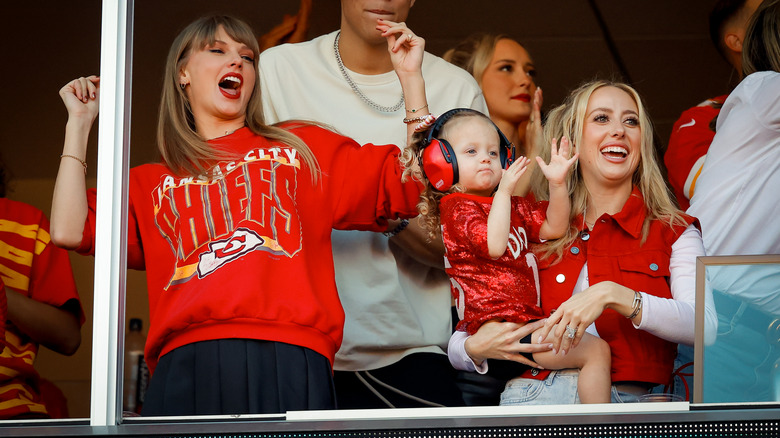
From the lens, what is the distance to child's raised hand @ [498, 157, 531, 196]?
2758 millimetres

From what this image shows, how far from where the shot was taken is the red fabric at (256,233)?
112 inches

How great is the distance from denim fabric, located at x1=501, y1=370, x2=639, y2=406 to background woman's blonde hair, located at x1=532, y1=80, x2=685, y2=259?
38 centimetres

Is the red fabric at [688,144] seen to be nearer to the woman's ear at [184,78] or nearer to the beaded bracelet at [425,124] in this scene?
the beaded bracelet at [425,124]

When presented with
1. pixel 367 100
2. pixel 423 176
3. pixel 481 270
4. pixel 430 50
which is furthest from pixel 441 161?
pixel 430 50

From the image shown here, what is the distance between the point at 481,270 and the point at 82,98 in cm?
134

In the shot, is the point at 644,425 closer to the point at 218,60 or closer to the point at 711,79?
the point at 218,60

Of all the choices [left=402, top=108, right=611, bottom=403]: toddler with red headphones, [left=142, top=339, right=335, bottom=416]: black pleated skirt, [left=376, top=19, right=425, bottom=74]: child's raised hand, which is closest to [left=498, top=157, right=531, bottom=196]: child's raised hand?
[left=402, top=108, right=611, bottom=403]: toddler with red headphones

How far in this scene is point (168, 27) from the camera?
4590 mm

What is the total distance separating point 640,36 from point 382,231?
226cm

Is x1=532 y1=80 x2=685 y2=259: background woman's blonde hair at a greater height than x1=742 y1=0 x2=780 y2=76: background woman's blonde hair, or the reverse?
x1=742 y1=0 x2=780 y2=76: background woman's blonde hair

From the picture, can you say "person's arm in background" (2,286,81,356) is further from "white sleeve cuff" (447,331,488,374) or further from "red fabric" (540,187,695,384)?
"red fabric" (540,187,695,384)

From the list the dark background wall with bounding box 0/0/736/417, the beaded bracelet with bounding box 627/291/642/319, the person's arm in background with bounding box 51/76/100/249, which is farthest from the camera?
the dark background wall with bounding box 0/0/736/417

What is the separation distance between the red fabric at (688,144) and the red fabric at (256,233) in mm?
1064

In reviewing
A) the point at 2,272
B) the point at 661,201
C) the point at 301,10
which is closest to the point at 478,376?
the point at 661,201
